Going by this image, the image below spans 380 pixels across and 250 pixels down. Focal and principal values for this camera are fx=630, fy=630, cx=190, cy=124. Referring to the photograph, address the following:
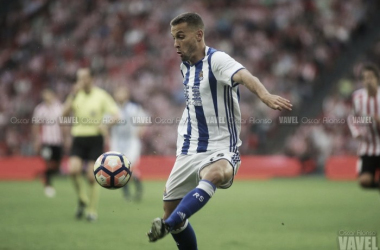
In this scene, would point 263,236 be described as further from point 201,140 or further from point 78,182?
point 78,182

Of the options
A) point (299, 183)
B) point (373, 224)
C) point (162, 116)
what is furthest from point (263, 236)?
point (162, 116)

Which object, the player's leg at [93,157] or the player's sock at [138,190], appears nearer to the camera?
the player's leg at [93,157]

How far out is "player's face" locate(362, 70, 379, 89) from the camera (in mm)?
9305

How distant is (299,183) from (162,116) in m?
5.06

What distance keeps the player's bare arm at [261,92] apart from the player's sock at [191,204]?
837 mm

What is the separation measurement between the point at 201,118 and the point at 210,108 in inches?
5.3

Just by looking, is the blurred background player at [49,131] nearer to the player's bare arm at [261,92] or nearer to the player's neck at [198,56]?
the player's neck at [198,56]

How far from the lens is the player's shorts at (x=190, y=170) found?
5406 mm

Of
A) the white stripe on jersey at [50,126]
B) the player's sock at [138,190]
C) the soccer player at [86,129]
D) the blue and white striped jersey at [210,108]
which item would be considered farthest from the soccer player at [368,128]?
the white stripe on jersey at [50,126]

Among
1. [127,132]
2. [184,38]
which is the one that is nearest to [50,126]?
[127,132]

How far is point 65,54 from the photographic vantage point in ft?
71.1

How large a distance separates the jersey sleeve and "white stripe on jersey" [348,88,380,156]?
4596 mm

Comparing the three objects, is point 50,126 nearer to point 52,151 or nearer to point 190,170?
point 52,151

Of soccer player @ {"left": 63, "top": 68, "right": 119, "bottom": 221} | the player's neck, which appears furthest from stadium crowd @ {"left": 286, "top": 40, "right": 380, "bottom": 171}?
the player's neck
